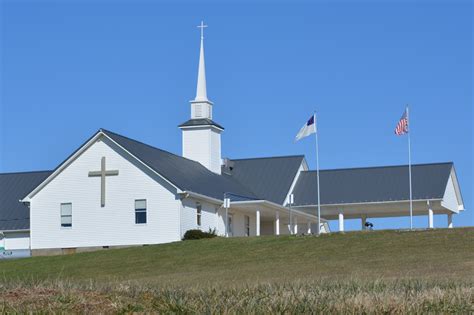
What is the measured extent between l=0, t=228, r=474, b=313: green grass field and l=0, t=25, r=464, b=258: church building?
566cm

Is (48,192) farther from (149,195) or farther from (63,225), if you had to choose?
(149,195)

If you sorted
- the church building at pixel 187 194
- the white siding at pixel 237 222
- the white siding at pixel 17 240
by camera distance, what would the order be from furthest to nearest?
the white siding at pixel 17 240
the white siding at pixel 237 222
the church building at pixel 187 194

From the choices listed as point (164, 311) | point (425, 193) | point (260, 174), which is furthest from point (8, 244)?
point (164, 311)

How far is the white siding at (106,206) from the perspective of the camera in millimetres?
51375

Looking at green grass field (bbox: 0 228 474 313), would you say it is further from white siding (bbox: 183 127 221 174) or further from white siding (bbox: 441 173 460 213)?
white siding (bbox: 441 173 460 213)

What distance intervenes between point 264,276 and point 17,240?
2766 centimetres

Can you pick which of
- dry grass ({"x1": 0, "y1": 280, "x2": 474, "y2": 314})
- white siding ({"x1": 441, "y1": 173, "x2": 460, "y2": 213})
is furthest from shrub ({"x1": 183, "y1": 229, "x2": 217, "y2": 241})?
dry grass ({"x1": 0, "y1": 280, "x2": 474, "y2": 314})

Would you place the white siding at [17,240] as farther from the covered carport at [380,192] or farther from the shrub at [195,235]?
the covered carport at [380,192]

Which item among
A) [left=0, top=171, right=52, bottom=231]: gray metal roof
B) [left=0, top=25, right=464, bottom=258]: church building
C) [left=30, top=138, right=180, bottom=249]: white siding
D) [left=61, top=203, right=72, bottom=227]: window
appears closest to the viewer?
[left=30, top=138, right=180, bottom=249]: white siding

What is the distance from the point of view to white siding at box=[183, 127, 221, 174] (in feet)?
199

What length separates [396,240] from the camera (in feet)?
137

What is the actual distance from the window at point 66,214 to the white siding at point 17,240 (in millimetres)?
4713

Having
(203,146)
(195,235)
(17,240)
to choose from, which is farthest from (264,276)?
(203,146)

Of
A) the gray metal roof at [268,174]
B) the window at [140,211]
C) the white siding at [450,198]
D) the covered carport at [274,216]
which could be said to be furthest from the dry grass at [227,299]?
the gray metal roof at [268,174]
